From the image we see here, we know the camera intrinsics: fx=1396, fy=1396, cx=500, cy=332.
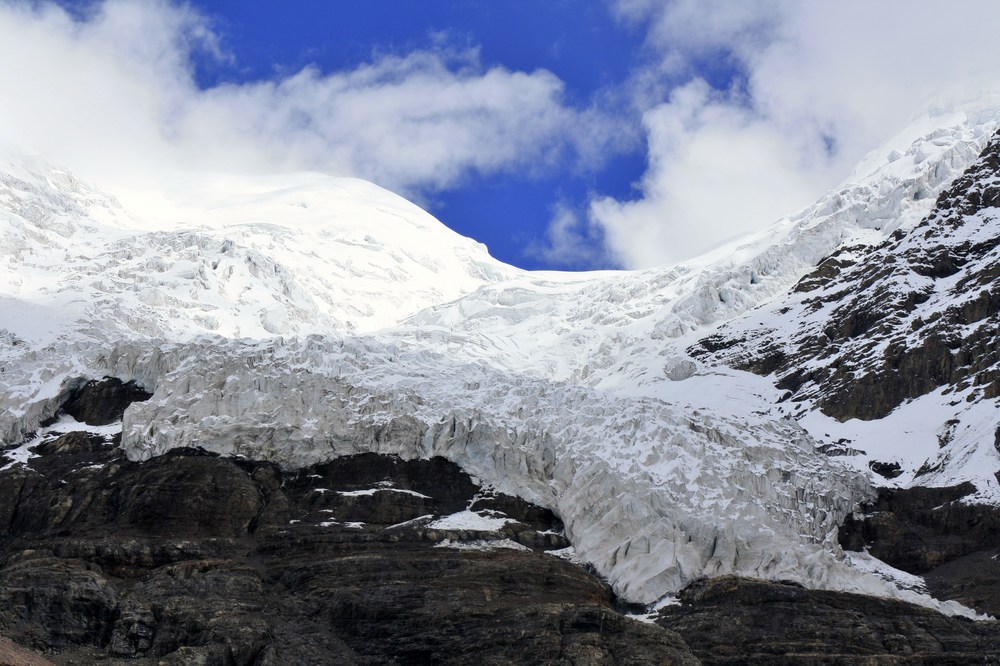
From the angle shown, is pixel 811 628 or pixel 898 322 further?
pixel 898 322

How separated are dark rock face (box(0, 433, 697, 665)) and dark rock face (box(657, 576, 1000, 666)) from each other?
207 inches

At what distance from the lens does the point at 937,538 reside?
11206 centimetres

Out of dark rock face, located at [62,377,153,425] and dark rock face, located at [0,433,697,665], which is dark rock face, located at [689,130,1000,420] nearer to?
dark rock face, located at [0,433,697,665]

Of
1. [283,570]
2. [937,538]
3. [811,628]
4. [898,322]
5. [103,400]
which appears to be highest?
[898,322]

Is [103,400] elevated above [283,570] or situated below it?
above

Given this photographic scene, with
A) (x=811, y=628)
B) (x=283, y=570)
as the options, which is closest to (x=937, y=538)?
(x=811, y=628)

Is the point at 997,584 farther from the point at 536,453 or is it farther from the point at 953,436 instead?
the point at 536,453

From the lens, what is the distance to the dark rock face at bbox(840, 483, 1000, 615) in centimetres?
10388

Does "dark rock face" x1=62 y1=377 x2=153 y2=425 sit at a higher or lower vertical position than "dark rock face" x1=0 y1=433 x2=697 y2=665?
higher

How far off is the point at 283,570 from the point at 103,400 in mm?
36660

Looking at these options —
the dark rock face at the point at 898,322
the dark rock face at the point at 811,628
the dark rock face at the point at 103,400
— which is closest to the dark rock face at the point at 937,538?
the dark rock face at the point at 811,628

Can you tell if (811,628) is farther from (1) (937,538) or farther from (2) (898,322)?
(2) (898,322)

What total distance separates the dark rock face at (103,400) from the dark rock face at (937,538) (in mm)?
63916

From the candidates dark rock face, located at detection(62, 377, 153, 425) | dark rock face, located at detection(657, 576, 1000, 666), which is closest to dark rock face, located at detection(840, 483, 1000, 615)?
dark rock face, located at detection(657, 576, 1000, 666)
